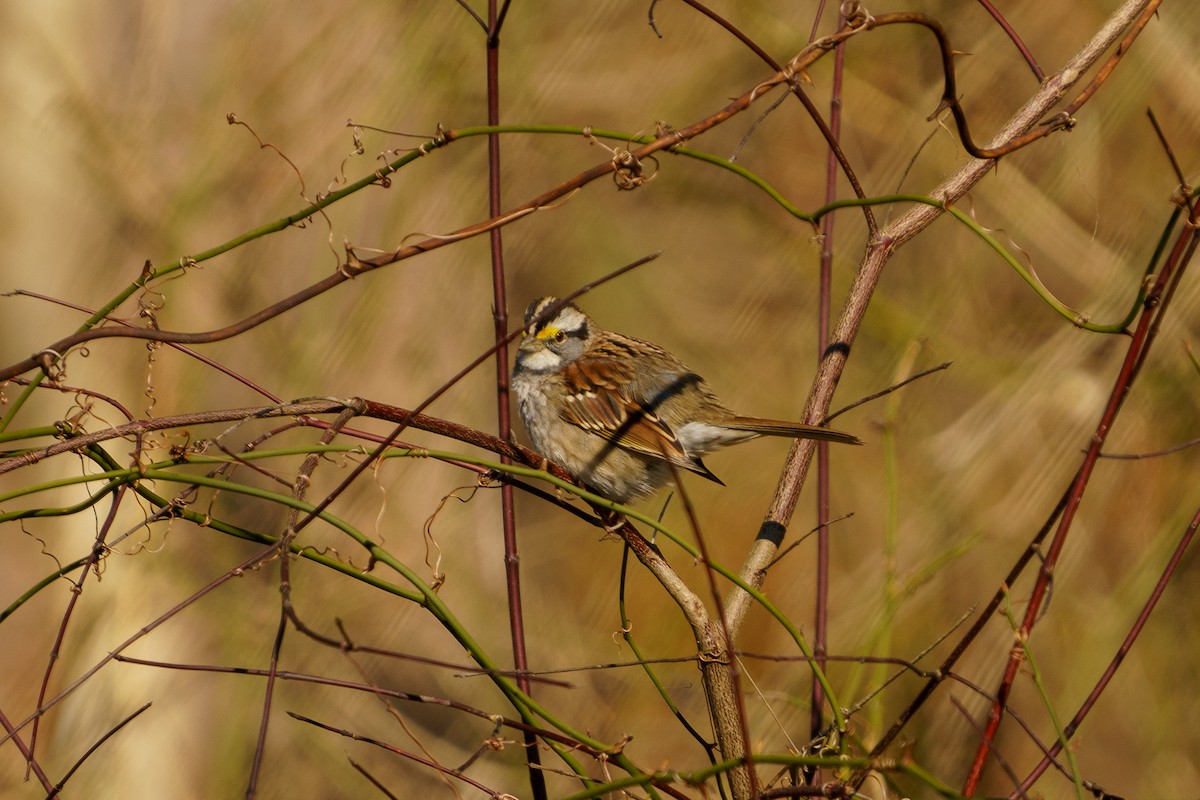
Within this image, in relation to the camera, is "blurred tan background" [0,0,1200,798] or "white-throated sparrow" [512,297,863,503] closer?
"white-throated sparrow" [512,297,863,503]

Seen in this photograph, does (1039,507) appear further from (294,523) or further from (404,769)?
(294,523)

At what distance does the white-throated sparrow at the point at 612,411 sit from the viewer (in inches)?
107

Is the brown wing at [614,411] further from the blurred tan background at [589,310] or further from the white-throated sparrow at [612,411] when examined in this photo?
the blurred tan background at [589,310]

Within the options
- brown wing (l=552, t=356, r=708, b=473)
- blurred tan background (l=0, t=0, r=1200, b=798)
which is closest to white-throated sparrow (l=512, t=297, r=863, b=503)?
brown wing (l=552, t=356, r=708, b=473)

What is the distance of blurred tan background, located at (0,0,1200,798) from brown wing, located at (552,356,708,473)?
2.02ft

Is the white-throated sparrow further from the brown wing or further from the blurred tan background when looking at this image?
the blurred tan background

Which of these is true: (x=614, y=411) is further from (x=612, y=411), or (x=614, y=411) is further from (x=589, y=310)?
(x=589, y=310)

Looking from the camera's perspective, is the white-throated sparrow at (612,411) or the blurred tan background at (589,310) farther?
the blurred tan background at (589,310)

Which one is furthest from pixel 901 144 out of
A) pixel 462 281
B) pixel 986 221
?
pixel 462 281

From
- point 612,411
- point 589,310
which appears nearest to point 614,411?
point 612,411

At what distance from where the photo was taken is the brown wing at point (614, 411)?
264cm

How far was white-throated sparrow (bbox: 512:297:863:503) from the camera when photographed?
2.73 meters

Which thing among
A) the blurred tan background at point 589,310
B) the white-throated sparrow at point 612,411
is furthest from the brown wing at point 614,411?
the blurred tan background at point 589,310

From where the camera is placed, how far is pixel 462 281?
370 cm
